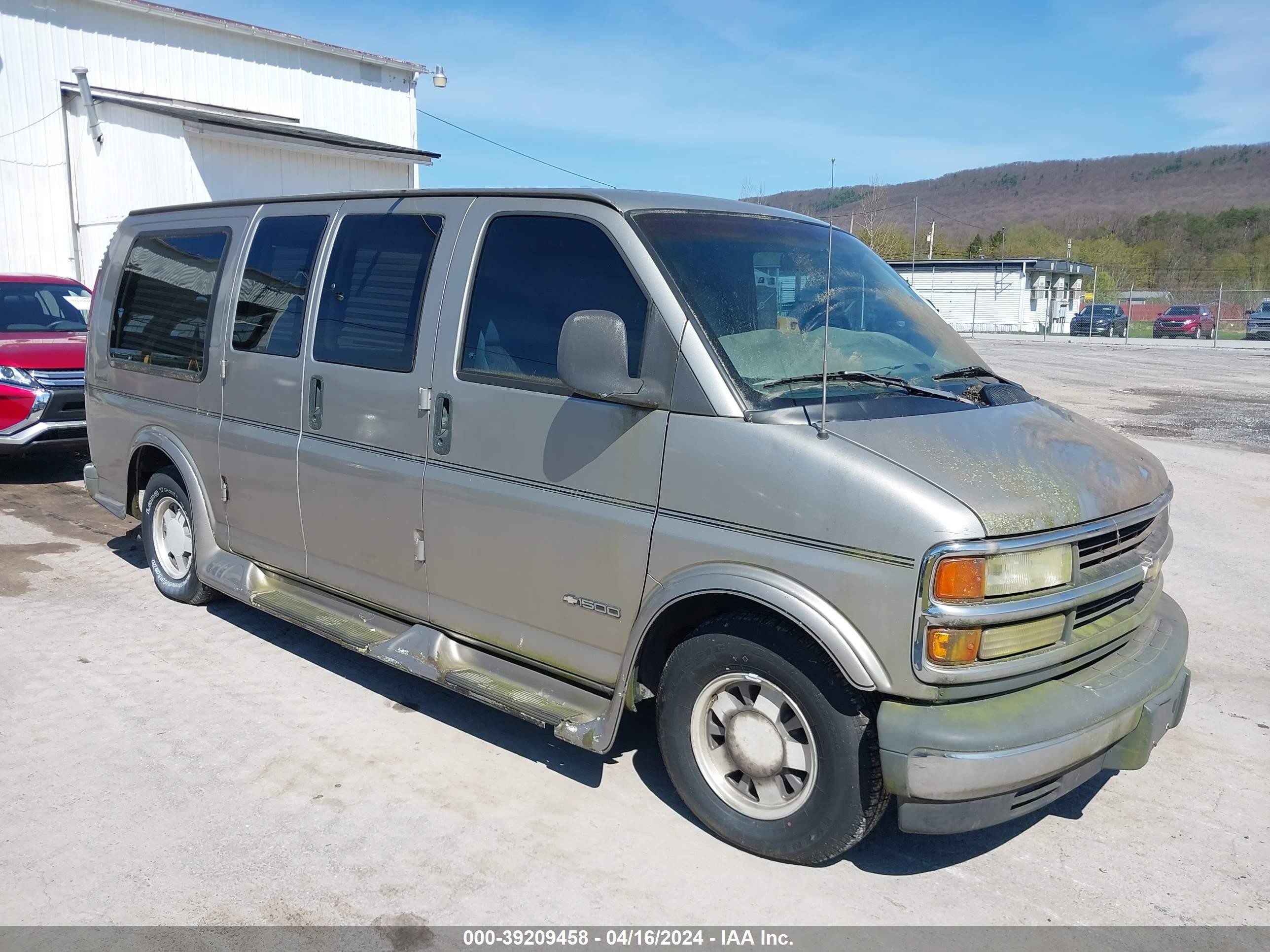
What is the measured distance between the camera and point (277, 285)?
202 inches

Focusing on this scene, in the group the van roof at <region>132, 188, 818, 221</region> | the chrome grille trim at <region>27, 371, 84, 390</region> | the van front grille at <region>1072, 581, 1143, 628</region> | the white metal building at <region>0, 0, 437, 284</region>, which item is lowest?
the van front grille at <region>1072, 581, 1143, 628</region>

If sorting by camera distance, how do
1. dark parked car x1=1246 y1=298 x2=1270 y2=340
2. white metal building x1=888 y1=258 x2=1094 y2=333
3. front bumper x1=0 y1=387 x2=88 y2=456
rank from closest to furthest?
front bumper x1=0 y1=387 x2=88 y2=456 → dark parked car x1=1246 y1=298 x2=1270 y2=340 → white metal building x1=888 y1=258 x2=1094 y2=333

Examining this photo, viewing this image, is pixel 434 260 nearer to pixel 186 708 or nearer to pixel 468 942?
pixel 186 708

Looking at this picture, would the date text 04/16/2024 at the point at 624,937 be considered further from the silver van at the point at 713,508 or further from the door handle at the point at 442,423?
the door handle at the point at 442,423

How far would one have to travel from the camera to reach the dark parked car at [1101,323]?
152ft

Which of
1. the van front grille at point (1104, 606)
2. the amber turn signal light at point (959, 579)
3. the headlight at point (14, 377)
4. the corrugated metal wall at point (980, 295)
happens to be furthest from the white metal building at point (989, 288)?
the amber turn signal light at point (959, 579)

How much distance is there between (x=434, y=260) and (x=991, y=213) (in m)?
165

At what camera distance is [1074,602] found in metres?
3.25

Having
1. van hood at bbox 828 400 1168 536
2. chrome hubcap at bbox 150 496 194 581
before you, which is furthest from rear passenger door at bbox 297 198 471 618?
van hood at bbox 828 400 1168 536

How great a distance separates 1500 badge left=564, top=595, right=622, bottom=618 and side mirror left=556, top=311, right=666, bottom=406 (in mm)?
760

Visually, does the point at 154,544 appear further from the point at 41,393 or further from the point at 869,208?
the point at 869,208

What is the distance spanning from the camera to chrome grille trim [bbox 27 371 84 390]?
9.09 m

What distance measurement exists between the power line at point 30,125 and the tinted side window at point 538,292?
61.3 feet

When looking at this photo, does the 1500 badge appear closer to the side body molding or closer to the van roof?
the side body molding
